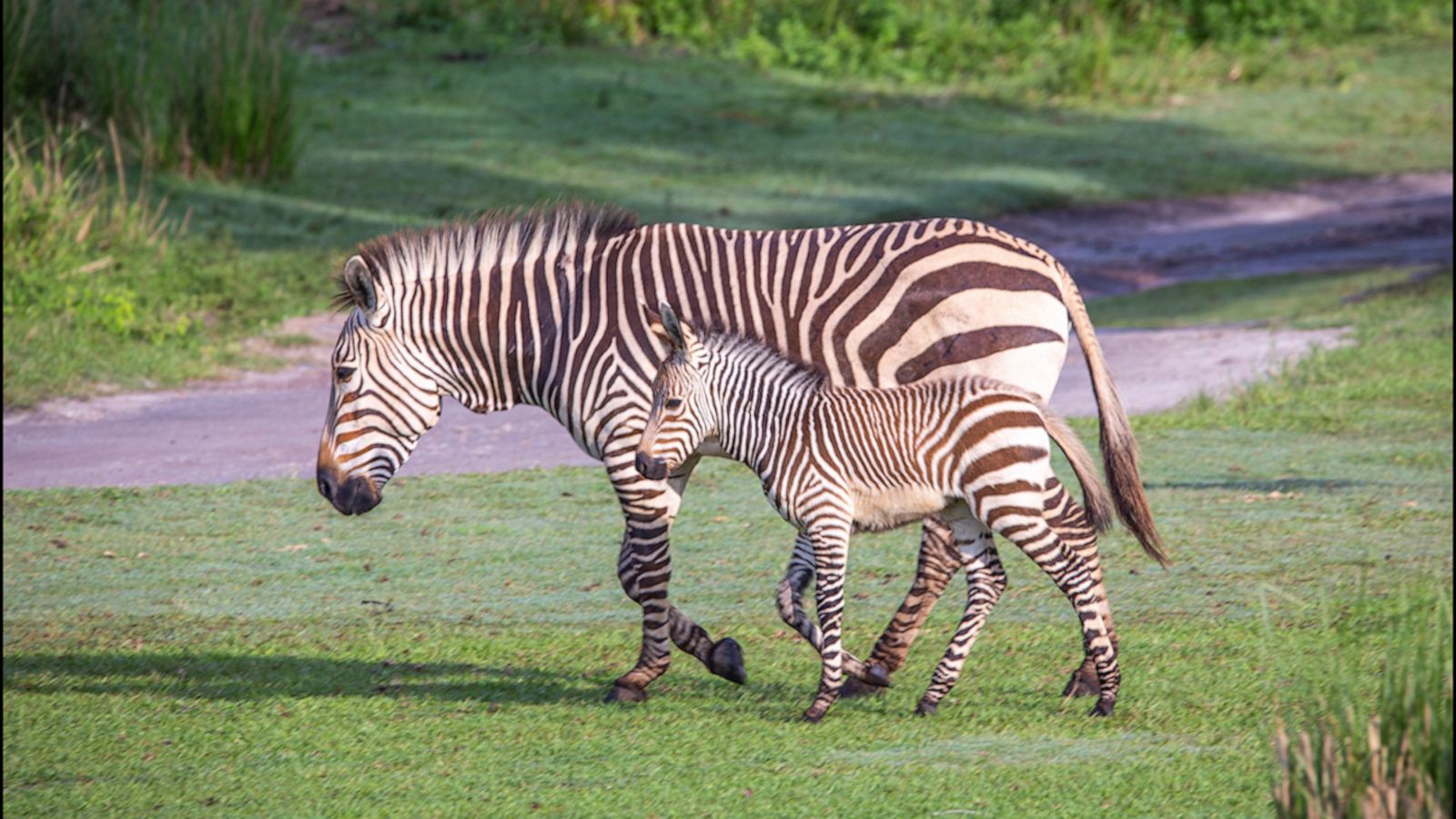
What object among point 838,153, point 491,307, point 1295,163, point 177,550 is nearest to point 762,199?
point 838,153

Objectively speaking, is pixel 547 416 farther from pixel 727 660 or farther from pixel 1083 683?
pixel 1083 683

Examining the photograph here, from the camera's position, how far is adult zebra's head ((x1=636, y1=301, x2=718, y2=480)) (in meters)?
5.99

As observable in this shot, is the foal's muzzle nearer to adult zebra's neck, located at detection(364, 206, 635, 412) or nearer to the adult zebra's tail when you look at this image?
adult zebra's neck, located at detection(364, 206, 635, 412)

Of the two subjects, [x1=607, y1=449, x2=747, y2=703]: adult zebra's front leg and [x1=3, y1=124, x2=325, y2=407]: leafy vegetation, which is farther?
[x1=3, y1=124, x2=325, y2=407]: leafy vegetation

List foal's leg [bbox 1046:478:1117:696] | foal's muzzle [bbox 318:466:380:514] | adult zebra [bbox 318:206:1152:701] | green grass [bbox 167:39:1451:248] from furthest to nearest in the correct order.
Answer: green grass [bbox 167:39:1451:248] < foal's muzzle [bbox 318:466:380:514] < adult zebra [bbox 318:206:1152:701] < foal's leg [bbox 1046:478:1117:696]

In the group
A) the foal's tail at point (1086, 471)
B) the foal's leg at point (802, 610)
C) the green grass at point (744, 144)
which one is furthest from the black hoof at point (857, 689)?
the green grass at point (744, 144)

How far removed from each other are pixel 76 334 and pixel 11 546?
4.46 metres

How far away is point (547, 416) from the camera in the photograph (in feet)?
38.3

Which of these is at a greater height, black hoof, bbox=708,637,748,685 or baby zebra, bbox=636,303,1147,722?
baby zebra, bbox=636,303,1147,722

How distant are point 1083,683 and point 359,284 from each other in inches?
113

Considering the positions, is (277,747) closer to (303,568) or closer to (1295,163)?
(303,568)

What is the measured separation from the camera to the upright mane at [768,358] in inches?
239

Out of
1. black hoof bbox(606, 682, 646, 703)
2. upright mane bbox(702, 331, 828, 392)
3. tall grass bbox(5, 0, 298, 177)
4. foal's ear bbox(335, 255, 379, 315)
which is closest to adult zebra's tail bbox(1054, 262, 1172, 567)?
upright mane bbox(702, 331, 828, 392)

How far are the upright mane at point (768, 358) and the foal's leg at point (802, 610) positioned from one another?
527mm
